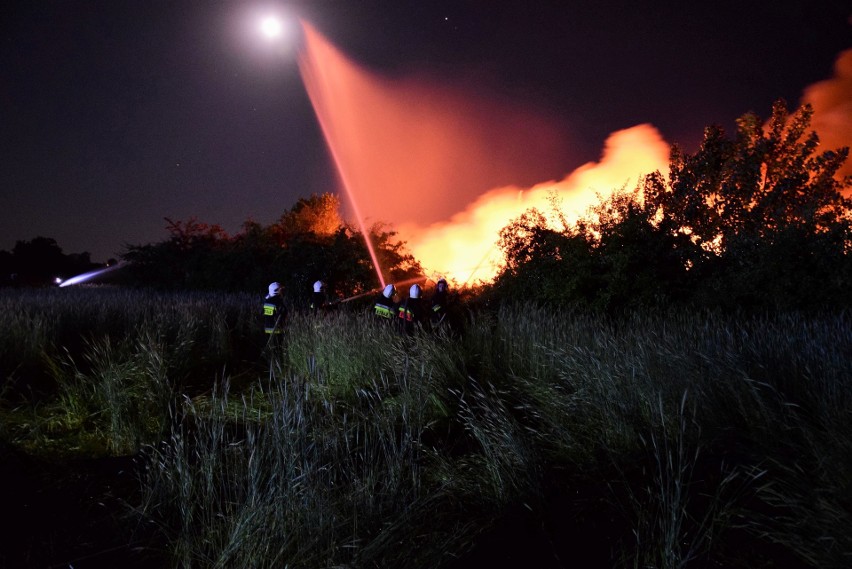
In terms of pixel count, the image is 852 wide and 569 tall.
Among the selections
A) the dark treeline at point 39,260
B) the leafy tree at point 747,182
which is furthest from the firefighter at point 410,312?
the dark treeline at point 39,260

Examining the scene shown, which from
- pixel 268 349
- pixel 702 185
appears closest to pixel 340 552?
pixel 268 349

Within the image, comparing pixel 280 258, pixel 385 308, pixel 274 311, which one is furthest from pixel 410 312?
pixel 280 258

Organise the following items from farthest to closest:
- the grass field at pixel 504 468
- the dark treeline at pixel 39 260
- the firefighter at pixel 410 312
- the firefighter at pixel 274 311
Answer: the dark treeline at pixel 39 260 → the firefighter at pixel 410 312 → the firefighter at pixel 274 311 → the grass field at pixel 504 468

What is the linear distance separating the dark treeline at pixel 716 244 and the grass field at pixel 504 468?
6184mm

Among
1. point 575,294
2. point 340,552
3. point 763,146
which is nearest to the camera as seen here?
point 340,552

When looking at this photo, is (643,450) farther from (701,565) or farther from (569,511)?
(701,565)

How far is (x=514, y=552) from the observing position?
10.8ft

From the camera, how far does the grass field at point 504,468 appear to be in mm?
2959

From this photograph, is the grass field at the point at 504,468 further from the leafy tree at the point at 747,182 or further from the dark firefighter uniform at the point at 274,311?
the leafy tree at the point at 747,182

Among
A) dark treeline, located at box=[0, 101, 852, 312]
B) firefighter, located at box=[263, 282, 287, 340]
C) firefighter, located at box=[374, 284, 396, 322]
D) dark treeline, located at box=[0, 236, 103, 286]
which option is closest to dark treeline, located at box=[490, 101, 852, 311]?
dark treeline, located at box=[0, 101, 852, 312]

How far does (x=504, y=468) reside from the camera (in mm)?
3865

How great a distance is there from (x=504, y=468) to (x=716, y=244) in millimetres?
14115

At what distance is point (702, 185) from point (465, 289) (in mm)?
9452

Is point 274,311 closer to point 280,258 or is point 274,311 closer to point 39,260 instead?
point 280,258
